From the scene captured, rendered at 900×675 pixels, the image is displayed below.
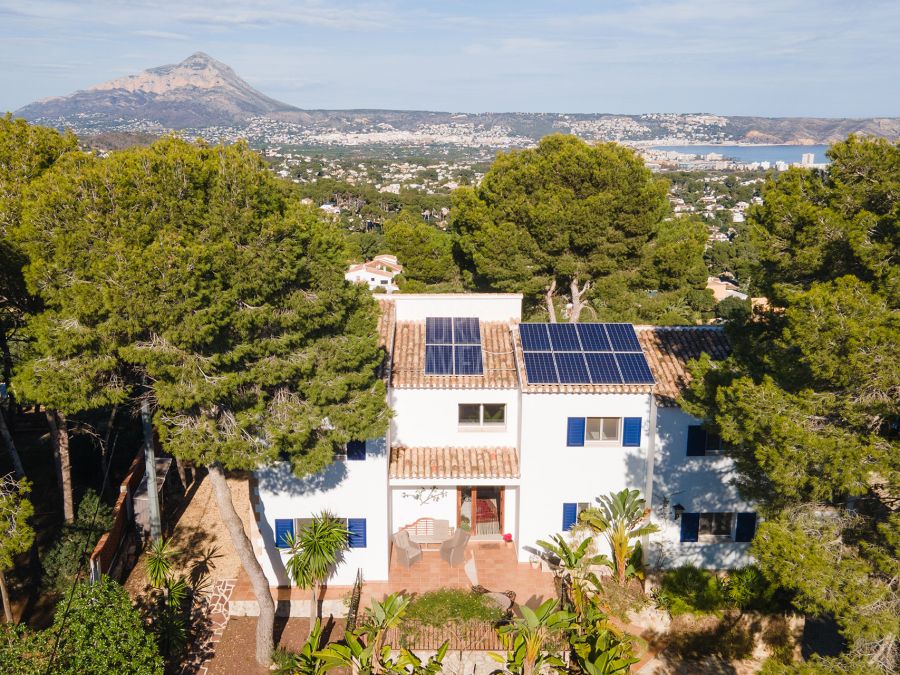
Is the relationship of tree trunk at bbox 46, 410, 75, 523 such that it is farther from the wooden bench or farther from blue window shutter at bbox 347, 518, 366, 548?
the wooden bench

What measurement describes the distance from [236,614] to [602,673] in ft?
33.6

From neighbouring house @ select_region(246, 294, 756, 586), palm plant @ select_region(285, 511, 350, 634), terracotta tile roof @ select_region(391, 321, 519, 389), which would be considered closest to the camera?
palm plant @ select_region(285, 511, 350, 634)

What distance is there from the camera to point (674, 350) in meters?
20.9

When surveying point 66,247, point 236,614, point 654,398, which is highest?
point 66,247

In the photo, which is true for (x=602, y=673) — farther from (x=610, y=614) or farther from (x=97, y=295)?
(x=97, y=295)

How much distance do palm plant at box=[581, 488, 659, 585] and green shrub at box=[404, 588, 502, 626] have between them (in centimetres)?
364

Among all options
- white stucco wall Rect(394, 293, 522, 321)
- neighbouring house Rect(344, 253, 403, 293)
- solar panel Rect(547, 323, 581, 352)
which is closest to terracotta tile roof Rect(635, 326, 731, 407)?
solar panel Rect(547, 323, 581, 352)

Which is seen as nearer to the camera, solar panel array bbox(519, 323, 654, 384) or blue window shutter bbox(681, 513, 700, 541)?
solar panel array bbox(519, 323, 654, 384)

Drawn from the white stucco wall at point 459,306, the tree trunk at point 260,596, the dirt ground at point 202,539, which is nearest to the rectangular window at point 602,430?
the white stucco wall at point 459,306

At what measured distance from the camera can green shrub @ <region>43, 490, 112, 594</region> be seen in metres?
18.2

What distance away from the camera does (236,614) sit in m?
18.4

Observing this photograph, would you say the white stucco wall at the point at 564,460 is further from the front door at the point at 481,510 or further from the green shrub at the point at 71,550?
the green shrub at the point at 71,550

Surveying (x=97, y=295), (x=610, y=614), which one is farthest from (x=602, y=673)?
(x=97, y=295)

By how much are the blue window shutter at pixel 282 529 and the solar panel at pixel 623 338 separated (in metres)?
10.9
